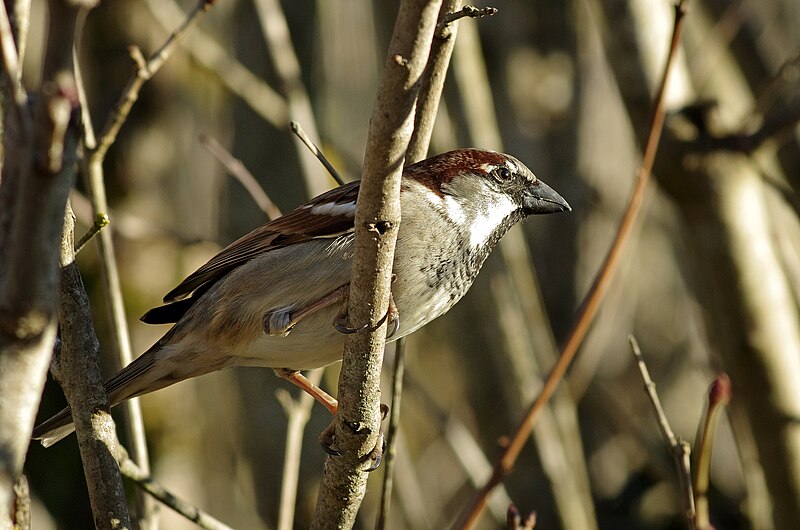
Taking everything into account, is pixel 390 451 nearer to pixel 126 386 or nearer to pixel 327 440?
pixel 327 440

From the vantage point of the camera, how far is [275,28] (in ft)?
14.0

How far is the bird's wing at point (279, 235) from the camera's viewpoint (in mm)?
3111

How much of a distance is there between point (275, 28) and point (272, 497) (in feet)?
10.3

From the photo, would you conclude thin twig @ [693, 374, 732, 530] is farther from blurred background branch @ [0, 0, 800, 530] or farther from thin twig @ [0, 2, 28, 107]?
thin twig @ [0, 2, 28, 107]

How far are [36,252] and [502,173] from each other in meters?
2.28

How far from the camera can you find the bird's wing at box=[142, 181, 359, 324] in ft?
10.2

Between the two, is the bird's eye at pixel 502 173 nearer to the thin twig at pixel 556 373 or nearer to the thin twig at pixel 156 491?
the thin twig at pixel 556 373

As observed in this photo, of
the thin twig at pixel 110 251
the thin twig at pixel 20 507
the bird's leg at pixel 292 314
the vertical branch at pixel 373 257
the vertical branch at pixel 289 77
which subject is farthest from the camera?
the vertical branch at pixel 289 77

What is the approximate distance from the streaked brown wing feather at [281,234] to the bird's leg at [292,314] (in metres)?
0.27

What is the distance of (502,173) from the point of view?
3.39 m

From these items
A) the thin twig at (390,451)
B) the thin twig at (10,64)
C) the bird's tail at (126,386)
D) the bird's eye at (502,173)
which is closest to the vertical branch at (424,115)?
the thin twig at (390,451)

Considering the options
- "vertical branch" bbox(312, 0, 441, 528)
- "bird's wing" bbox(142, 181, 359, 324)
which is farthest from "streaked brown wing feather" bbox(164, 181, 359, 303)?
"vertical branch" bbox(312, 0, 441, 528)

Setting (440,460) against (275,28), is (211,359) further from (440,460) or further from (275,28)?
(440,460)

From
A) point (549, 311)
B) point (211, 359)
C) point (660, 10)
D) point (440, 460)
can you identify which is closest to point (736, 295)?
point (660, 10)
